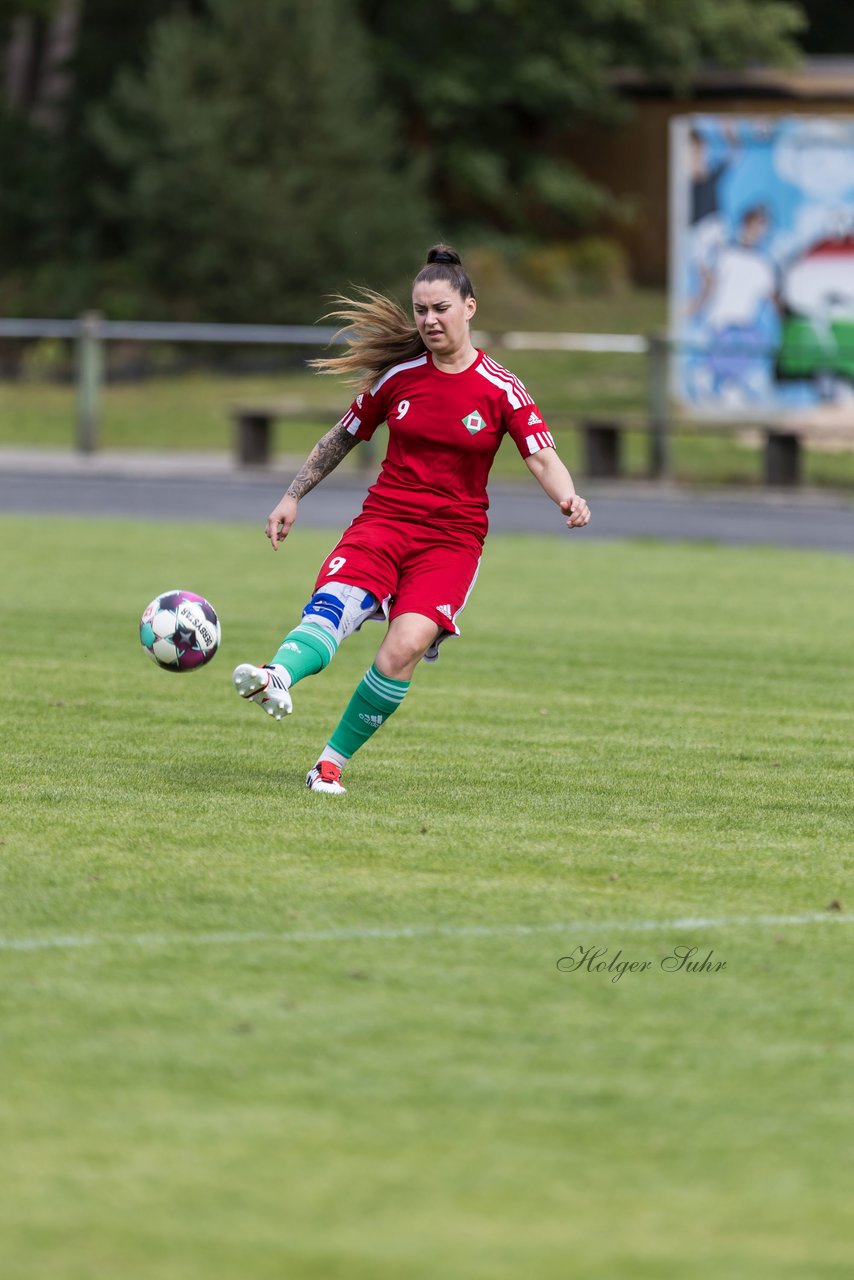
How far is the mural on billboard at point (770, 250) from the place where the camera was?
25.3 metres

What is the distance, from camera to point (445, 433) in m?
7.51

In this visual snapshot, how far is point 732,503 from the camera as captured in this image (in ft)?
73.0

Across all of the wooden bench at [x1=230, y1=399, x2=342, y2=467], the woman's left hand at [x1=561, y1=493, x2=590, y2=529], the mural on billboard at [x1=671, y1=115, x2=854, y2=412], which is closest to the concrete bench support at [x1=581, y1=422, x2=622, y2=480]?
the mural on billboard at [x1=671, y1=115, x2=854, y2=412]

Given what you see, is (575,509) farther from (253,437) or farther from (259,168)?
(259,168)

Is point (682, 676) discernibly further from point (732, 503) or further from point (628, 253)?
point (628, 253)

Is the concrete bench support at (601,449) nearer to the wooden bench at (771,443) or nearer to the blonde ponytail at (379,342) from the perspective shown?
the wooden bench at (771,443)

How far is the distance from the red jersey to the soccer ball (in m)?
0.74

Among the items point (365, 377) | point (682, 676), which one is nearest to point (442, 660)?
point (682, 676)

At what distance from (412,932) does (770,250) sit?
72.4 feet

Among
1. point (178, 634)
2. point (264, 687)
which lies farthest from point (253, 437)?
point (264, 687)

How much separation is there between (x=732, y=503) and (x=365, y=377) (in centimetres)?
1490

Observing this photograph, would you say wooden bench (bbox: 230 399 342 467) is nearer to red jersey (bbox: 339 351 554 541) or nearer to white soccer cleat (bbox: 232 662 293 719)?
red jersey (bbox: 339 351 554 541)

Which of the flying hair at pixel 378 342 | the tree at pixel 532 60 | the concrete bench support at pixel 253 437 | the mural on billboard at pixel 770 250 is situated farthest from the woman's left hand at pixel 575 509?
the tree at pixel 532 60
